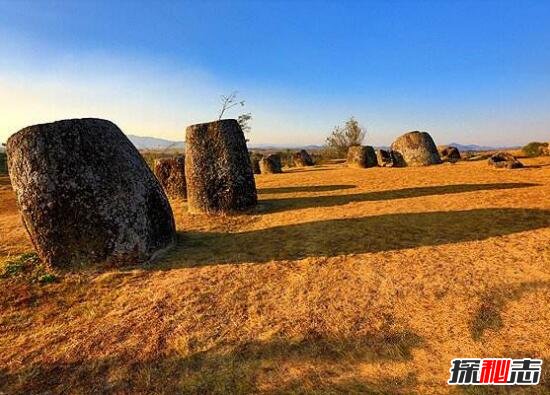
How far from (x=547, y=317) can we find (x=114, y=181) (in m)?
6.53

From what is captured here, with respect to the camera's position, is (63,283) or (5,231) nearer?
(63,283)

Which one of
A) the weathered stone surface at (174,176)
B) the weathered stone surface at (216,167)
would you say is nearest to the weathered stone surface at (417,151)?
the weathered stone surface at (174,176)

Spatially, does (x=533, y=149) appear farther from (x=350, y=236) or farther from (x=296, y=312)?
(x=296, y=312)

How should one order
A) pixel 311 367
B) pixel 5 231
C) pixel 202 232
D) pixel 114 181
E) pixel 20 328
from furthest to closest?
pixel 5 231 → pixel 202 232 → pixel 114 181 → pixel 20 328 → pixel 311 367

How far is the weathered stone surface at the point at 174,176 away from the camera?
12984 mm

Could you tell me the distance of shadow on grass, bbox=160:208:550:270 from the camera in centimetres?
688

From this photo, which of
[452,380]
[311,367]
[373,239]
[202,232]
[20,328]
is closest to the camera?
[452,380]

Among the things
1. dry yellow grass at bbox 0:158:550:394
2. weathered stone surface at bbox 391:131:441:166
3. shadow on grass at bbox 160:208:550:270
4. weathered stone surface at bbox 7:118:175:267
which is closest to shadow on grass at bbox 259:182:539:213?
shadow on grass at bbox 160:208:550:270

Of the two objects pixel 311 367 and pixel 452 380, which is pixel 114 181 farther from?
pixel 452 380

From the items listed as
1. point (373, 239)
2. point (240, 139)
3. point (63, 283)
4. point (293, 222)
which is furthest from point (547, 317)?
point (240, 139)

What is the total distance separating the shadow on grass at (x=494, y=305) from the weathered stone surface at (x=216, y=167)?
21.9 feet

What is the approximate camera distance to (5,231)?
977 cm

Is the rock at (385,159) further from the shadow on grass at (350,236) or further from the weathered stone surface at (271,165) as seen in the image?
A: the shadow on grass at (350,236)

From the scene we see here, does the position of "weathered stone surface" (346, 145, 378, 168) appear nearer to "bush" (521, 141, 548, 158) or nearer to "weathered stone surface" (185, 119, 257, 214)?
"bush" (521, 141, 548, 158)
